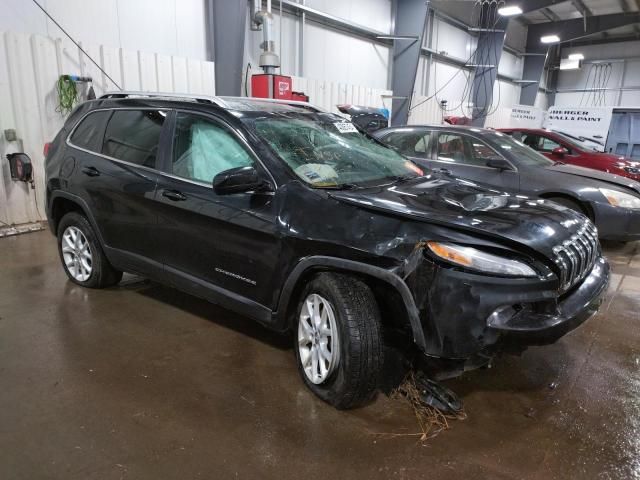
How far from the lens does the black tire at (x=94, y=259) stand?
375cm

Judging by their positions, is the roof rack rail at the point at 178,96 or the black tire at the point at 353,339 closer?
the black tire at the point at 353,339

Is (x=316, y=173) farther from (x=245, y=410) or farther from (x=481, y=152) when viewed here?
(x=481, y=152)

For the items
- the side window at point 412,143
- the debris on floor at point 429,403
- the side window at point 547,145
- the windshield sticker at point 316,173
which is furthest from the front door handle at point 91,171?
the side window at point 547,145

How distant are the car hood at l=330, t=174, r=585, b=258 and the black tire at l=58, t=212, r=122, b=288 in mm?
2257

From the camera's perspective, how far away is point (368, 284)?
7.86 feet

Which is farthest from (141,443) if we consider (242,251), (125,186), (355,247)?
(125,186)

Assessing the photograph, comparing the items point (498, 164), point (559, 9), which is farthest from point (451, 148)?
point (559, 9)

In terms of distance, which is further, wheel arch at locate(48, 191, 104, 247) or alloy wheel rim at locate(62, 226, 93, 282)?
alloy wheel rim at locate(62, 226, 93, 282)

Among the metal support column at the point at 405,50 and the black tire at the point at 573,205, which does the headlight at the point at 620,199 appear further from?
the metal support column at the point at 405,50

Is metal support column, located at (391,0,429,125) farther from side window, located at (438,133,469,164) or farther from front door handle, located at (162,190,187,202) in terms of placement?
front door handle, located at (162,190,187,202)

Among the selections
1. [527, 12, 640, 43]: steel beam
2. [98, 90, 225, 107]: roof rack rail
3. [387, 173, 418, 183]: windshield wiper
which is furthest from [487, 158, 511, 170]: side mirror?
[527, 12, 640, 43]: steel beam

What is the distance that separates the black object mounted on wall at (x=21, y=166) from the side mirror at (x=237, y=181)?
4.31 metres

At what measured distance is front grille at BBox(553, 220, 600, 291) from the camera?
2205 mm

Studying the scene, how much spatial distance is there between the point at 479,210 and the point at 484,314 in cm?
60
